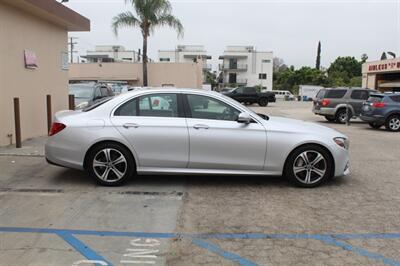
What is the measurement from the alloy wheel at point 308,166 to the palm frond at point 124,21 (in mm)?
29581

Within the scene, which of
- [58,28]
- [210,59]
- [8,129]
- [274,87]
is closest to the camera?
[8,129]

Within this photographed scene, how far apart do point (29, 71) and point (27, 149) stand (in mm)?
2506

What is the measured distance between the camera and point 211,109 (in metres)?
6.69

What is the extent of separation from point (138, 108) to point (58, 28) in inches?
303

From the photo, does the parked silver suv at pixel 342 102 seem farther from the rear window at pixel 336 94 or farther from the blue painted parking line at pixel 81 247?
the blue painted parking line at pixel 81 247

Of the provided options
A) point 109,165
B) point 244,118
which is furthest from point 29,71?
point 244,118

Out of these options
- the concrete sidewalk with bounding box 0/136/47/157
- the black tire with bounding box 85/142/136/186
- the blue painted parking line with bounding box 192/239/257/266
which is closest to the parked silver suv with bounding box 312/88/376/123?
the concrete sidewalk with bounding box 0/136/47/157

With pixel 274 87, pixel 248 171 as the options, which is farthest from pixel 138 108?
pixel 274 87

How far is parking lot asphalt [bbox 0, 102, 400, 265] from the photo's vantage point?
4223 mm

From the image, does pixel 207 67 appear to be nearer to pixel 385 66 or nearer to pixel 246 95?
pixel 246 95

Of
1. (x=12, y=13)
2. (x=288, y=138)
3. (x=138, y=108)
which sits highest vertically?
(x=12, y=13)

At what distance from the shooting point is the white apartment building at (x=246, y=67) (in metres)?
89.4

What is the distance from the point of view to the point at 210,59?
106812 mm

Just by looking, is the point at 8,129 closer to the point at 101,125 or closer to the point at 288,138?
the point at 101,125
